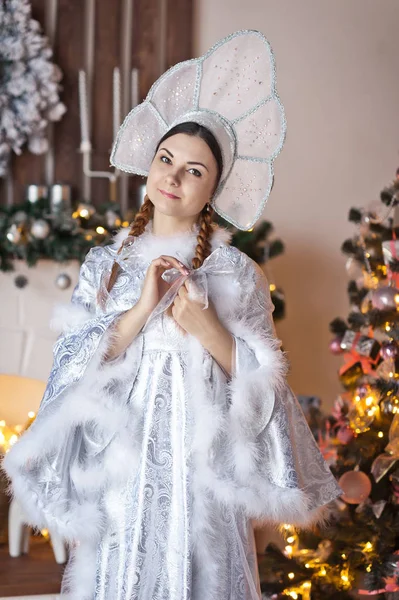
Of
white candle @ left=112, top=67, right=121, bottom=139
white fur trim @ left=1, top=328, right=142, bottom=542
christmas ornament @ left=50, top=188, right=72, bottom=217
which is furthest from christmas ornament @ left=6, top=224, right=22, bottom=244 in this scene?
white fur trim @ left=1, top=328, right=142, bottom=542

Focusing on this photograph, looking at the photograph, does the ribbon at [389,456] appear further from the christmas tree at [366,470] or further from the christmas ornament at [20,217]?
the christmas ornament at [20,217]

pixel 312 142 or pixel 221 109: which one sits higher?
pixel 221 109

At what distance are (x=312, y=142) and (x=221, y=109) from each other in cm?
186

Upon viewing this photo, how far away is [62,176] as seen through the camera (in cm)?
324

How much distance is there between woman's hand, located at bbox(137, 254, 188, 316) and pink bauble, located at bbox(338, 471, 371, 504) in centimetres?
114

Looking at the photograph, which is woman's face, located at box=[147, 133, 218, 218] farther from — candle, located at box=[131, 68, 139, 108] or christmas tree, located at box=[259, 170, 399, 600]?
candle, located at box=[131, 68, 139, 108]

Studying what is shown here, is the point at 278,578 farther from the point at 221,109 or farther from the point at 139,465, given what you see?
the point at 221,109

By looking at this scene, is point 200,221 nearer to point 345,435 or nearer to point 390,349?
point 390,349

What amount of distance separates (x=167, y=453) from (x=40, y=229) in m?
1.48

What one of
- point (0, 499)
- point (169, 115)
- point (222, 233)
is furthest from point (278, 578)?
point (169, 115)

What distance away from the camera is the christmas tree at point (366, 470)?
2.42 m

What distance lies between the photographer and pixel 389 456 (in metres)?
2.44

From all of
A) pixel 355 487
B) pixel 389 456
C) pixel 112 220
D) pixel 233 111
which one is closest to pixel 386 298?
pixel 389 456

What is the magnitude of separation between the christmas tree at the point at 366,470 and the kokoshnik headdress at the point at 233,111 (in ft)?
2.53
